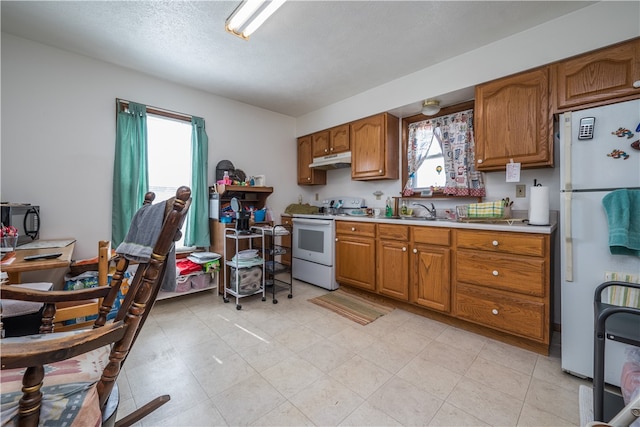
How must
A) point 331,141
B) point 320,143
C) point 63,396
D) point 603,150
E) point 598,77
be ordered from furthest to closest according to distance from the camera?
point 320,143
point 331,141
point 598,77
point 603,150
point 63,396

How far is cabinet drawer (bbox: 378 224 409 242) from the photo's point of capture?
103 inches

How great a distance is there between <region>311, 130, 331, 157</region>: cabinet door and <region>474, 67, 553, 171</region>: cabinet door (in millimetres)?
1964

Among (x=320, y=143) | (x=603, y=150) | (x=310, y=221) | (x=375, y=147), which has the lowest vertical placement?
(x=310, y=221)

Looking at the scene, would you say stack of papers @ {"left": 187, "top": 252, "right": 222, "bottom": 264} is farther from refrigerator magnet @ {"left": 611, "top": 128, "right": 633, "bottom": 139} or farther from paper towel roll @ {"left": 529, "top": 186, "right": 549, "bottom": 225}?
refrigerator magnet @ {"left": 611, "top": 128, "right": 633, "bottom": 139}

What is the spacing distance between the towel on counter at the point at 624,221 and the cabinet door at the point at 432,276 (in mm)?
1022

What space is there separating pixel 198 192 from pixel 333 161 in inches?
71.0

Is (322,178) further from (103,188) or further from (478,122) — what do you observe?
(103,188)

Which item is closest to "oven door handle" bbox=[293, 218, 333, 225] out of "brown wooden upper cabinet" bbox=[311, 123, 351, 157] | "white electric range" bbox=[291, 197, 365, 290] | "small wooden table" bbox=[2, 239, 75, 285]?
"white electric range" bbox=[291, 197, 365, 290]

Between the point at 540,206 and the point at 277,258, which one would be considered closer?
the point at 540,206

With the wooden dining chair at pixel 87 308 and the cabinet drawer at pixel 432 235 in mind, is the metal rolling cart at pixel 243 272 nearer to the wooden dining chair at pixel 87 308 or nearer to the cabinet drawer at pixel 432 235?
the wooden dining chair at pixel 87 308

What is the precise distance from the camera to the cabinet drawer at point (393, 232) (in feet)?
8.60

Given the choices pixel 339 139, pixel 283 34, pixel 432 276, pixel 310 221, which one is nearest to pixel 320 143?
pixel 339 139

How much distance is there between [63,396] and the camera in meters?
0.75

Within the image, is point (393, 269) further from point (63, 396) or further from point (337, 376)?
point (63, 396)
